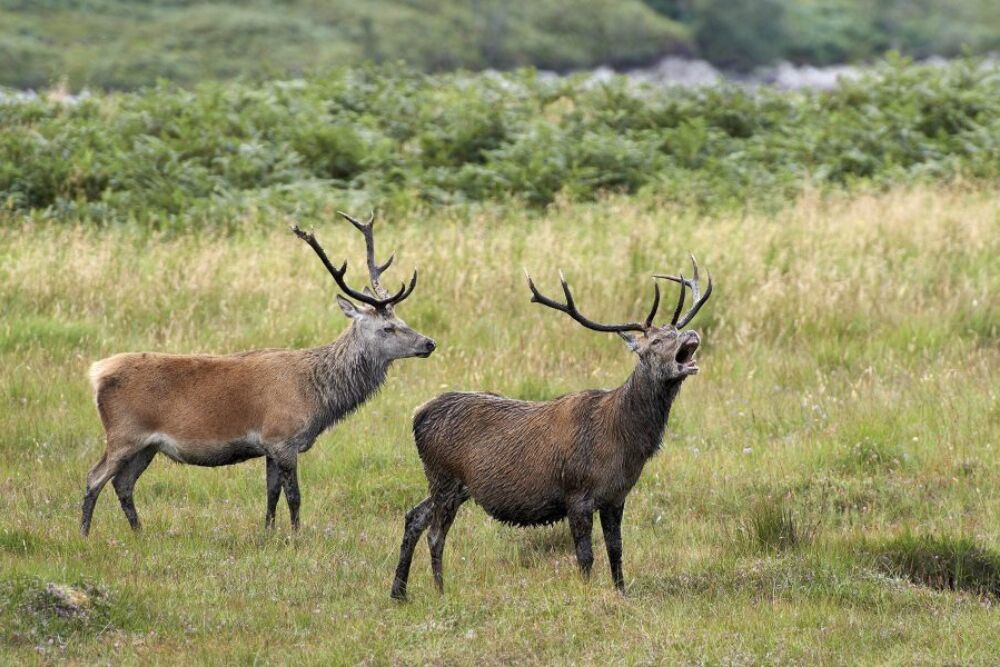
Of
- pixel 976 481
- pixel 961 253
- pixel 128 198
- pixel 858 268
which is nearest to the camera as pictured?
pixel 976 481

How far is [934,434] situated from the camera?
35.1 feet

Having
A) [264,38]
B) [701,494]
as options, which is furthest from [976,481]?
[264,38]

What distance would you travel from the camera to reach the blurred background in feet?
139

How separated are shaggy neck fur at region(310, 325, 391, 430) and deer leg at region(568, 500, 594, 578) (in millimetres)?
2467

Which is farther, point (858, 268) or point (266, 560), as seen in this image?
point (858, 268)

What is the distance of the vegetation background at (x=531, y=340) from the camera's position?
7398 millimetres

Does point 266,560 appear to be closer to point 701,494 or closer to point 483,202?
point 701,494

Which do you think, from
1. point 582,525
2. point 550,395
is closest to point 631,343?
point 582,525

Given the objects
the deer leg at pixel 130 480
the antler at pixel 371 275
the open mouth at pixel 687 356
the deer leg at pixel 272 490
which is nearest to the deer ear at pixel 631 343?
the open mouth at pixel 687 356

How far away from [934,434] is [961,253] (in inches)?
199

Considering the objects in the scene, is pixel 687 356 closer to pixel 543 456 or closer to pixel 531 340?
pixel 543 456

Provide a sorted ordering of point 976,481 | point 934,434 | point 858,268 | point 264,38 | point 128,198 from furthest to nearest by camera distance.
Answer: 1. point 264,38
2. point 128,198
3. point 858,268
4. point 934,434
5. point 976,481

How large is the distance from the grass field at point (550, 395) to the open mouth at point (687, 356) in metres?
1.28

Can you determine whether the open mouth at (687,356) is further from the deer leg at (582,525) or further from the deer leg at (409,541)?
the deer leg at (409,541)
